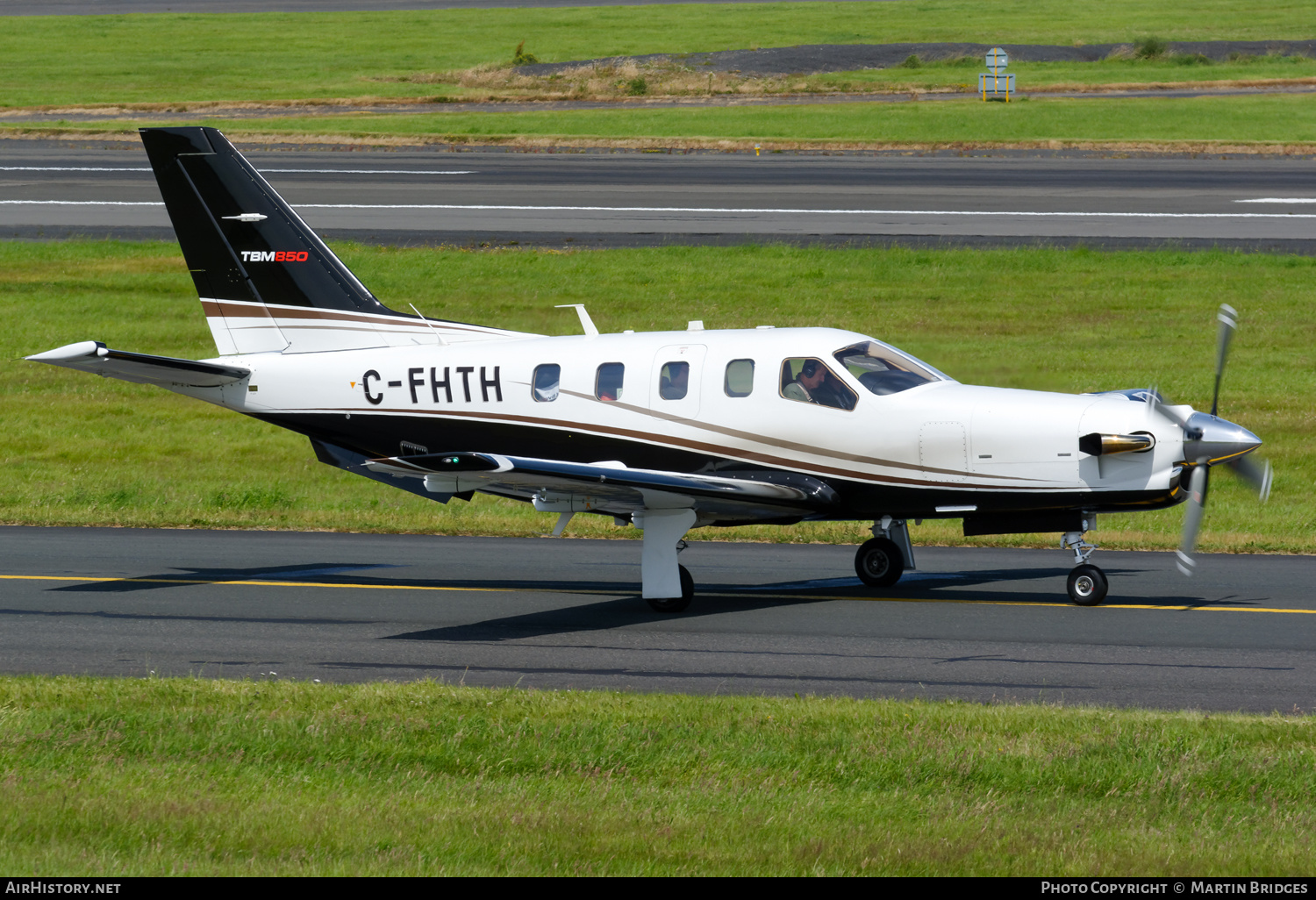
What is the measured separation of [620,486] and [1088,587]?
451 centimetres

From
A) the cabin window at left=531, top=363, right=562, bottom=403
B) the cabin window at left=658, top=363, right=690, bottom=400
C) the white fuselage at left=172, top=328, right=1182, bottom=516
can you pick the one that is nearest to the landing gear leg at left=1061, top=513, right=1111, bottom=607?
the white fuselage at left=172, top=328, right=1182, bottom=516

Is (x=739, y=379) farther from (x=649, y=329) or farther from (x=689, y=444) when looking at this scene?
(x=649, y=329)

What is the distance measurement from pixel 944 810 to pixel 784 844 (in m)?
1.11

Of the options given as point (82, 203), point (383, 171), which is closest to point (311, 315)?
point (82, 203)

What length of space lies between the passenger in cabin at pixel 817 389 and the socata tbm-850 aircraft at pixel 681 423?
0.02 m

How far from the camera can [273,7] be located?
100 metres

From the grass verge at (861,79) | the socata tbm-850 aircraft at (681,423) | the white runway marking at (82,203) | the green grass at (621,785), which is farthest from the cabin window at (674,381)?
the grass verge at (861,79)

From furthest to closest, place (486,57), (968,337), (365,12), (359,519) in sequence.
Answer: (365,12) < (486,57) < (968,337) < (359,519)

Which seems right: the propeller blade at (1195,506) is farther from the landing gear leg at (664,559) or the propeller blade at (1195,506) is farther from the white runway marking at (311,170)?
the white runway marking at (311,170)

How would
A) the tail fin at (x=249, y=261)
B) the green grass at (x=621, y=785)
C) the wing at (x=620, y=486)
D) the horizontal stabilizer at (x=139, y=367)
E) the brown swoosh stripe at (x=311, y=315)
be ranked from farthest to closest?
1. the tail fin at (x=249, y=261)
2. the brown swoosh stripe at (x=311, y=315)
3. the horizontal stabilizer at (x=139, y=367)
4. the wing at (x=620, y=486)
5. the green grass at (x=621, y=785)

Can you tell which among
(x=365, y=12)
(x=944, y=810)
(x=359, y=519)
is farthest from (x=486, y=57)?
(x=944, y=810)

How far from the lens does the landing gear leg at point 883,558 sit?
15148 millimetres

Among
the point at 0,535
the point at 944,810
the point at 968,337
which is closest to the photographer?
the point at 944,810
